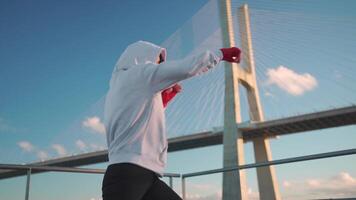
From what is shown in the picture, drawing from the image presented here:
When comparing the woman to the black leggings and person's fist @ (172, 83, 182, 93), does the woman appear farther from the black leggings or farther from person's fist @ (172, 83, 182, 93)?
person's fist @ (172, 83, 182, 93)

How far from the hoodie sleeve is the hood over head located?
113 mm

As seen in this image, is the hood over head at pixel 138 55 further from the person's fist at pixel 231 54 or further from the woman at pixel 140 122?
the person's fist at pixel 231 54

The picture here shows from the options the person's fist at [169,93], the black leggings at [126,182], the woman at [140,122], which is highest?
the person's fist at [169,93]

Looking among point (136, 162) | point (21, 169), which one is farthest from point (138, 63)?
point (21, 169)

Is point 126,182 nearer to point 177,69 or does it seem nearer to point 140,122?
point 140,122

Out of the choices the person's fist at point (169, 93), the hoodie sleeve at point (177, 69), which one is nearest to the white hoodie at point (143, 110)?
the hoodie sleeve at point (177, 69)

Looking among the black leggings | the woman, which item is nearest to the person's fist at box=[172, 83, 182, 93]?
the woman

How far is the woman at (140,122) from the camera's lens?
1464 millimetres

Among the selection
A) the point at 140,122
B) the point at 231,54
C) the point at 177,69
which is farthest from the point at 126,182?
the point at 231,54

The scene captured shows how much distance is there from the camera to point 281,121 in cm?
2014

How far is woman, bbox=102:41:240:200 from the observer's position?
4.80 ft

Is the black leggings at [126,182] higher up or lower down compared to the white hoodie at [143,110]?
lower down

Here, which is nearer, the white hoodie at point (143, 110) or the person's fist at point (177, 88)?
the white hoodie at point (143, 110)

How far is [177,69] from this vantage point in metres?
1.44
